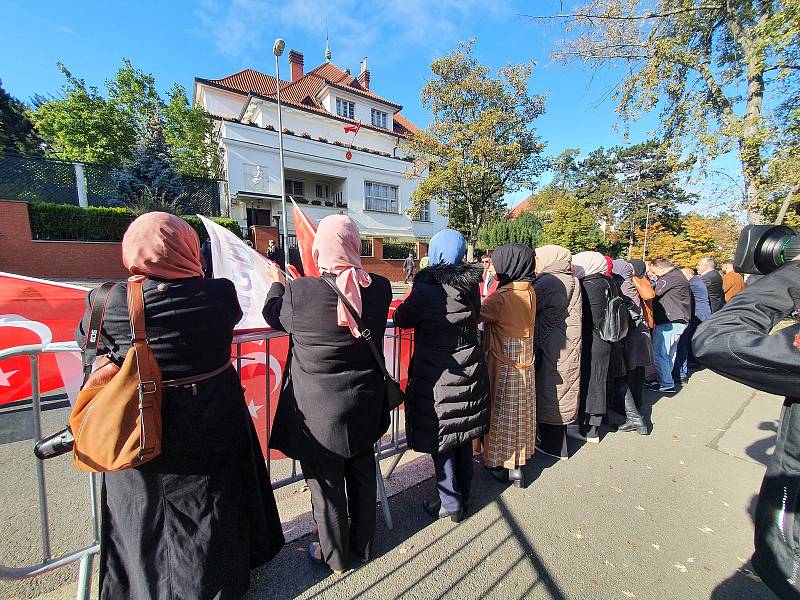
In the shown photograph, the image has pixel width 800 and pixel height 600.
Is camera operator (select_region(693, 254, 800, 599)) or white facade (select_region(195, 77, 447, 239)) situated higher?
white facade (select_region(195, 77, 447, 239))

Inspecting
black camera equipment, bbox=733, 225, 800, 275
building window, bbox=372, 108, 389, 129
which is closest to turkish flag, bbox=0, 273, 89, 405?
black camera equipment, bbox=733, 225, 800, 275

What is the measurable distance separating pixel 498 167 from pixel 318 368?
1932 cm

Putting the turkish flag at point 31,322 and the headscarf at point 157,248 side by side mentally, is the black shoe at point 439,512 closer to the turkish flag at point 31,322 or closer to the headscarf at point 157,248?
the headscarf at point 157,248

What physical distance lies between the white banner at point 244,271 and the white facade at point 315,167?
729 inches

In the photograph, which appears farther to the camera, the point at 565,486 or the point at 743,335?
the point at 565,486

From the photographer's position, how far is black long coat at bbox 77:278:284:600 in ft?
4.84

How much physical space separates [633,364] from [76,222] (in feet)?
57.1

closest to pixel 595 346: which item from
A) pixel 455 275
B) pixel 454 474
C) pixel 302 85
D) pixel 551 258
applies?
pixel 551 258

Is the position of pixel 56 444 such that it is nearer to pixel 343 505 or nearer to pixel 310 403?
pixel 310 403

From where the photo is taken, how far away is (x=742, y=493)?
292 cm

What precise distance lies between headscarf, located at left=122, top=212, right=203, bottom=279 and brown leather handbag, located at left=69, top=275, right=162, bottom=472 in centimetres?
7

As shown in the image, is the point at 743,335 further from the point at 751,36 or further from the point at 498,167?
the point at 498,167

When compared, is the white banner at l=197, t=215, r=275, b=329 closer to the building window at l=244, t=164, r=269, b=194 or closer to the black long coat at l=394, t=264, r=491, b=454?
the black long coat at l=394, t=264, r=491, b=454

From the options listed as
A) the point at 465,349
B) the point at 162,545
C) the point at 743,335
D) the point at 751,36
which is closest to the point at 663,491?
the point at 465,349
